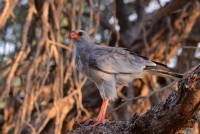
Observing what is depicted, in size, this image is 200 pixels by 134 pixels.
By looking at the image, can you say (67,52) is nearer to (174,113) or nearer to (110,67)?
(110,67)

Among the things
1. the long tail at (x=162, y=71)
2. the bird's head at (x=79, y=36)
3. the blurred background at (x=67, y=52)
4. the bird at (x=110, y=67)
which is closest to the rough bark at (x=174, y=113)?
the bird at (x=110, y=67)

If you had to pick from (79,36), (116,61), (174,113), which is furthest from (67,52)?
(174,113)

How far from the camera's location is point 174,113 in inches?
109

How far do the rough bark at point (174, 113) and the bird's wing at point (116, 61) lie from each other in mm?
997

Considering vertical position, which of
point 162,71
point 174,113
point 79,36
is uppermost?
point 79,36

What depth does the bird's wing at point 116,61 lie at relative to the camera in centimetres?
416

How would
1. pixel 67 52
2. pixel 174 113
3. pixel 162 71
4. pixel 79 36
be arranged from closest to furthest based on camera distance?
1. pixel 174 113
2. pixel 162 71
3. pixel 79 36
4. pixel 67 52

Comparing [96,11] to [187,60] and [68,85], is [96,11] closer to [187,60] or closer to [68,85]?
[68,85]

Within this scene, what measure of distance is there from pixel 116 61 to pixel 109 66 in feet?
0.29

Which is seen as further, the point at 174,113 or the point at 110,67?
the point at 110,67

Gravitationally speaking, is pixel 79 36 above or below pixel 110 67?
above

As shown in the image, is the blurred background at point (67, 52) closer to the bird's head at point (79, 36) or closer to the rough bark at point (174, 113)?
the bird's head at point (79, 36)

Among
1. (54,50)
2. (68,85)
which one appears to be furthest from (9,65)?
(68,85)

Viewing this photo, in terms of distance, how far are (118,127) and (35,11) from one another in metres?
2.74
